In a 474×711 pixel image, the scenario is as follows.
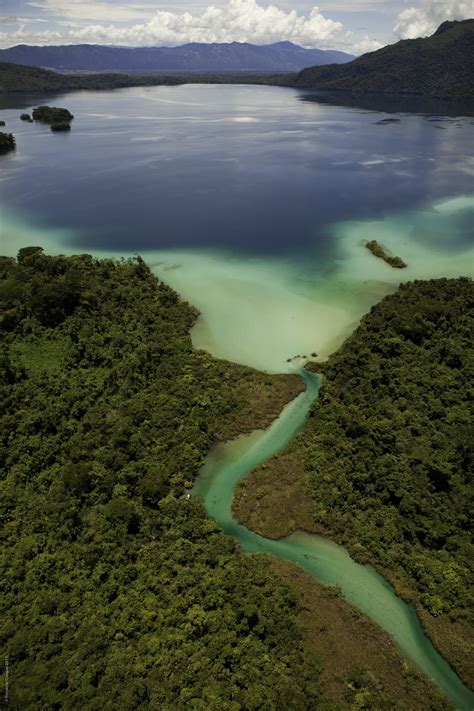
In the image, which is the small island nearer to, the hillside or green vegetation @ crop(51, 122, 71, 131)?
the hillside

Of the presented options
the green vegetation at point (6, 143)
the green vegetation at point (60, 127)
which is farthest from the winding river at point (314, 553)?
the green vegetation at point (60, 127)

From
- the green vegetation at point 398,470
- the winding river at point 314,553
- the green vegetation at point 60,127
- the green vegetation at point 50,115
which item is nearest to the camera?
the winding river at point 314,553

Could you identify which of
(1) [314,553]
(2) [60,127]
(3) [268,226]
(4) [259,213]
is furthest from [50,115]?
(1) [314,553]

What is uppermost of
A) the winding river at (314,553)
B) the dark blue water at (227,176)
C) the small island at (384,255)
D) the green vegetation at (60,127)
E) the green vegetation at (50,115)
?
the green vegetation at (50,115)

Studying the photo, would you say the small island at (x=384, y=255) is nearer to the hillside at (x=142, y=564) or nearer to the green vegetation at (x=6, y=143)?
the hillside at (x=142, y=564)

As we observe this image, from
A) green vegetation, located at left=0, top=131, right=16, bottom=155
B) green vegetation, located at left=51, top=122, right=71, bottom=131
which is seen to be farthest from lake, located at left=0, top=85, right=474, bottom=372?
green vegetation, located at left=0, top=131, right=16, bottom=155

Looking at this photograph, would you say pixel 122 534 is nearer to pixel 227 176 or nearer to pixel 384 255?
pixel 384 255

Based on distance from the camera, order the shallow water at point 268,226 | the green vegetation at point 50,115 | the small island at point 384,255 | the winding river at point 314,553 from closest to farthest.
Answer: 1. the winding river at point 314,553
2. the shallow water at point 268,226
3. the small island at point 384,255
4. the green vegetation at point 50,115
